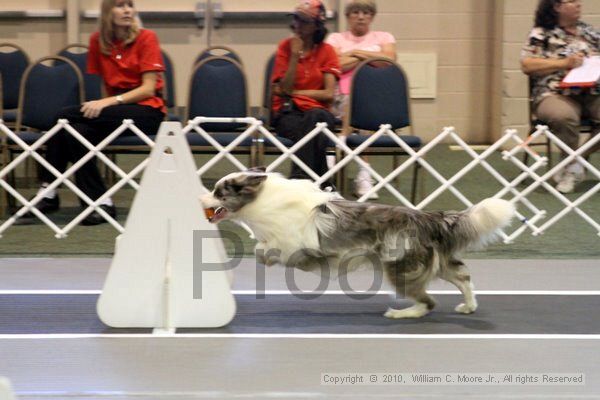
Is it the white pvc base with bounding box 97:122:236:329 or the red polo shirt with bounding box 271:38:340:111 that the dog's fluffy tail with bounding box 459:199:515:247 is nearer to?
the white pvc base with bounding box 97:122:236:329

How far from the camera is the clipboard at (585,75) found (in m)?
7.10

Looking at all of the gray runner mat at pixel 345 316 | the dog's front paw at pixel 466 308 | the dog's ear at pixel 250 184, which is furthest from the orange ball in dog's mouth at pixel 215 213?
the dog's front paw at pixel 466 308

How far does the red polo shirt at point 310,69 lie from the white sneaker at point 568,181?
6.33 feet

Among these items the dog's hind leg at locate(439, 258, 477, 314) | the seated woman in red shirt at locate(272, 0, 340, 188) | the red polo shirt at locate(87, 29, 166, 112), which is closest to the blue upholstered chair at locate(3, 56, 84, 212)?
the red polo shirt at locate(87, 29, 166, 112)

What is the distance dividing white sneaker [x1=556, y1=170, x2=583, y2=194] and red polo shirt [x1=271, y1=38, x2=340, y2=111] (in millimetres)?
1928

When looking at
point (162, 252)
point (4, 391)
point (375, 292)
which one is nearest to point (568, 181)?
point (375, 292)

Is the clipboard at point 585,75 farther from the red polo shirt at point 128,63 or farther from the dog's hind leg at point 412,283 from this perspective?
the dog's hind leg at point 412,283

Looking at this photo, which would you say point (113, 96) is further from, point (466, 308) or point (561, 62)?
point (561, 62)

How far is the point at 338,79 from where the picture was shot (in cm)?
650

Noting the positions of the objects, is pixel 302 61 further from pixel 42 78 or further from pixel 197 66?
pixel 42 78

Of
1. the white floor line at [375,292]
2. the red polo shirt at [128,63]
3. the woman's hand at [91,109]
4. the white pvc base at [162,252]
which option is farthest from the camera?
the red polo shirt at [128,63]

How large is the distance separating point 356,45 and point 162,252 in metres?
3.73

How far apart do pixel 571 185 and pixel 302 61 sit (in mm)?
2249

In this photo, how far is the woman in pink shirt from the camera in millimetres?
7055
